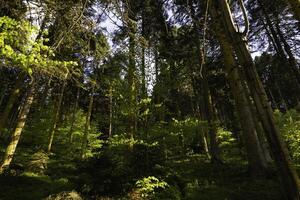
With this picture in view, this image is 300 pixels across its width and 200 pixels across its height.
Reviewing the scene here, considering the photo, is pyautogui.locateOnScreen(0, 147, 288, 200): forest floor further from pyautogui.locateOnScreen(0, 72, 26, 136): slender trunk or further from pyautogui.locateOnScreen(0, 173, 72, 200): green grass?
pyautogui.locateOnScreen(0, 72, 26, 136): slender trunk

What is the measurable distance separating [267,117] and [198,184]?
5.52 metres

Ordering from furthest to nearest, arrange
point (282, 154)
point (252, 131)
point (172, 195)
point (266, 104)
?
point (252, 131) < point (172, 195) < point (266, 104) < point (282, 154)

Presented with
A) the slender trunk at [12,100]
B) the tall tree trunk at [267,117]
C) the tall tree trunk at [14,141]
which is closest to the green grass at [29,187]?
the tall tree trunk at [14,141]

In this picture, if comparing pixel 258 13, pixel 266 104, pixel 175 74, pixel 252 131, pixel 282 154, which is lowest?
pixel 282 154

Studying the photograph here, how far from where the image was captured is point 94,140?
1931 centimetres

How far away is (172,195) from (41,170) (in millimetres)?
7558

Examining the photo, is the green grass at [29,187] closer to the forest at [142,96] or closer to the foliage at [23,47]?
the forest at [142,96]

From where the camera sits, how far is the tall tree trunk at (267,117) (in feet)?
12.5

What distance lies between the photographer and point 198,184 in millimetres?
8945

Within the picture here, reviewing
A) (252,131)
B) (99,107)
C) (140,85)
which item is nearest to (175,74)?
(140,85)

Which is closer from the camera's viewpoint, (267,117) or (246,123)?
(267,117)

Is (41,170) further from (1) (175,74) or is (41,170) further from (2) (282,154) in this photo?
(2) (282,154)

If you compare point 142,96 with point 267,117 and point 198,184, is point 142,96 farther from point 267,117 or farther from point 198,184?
point 267,117

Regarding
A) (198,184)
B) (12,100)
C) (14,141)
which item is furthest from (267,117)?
(12,100)
